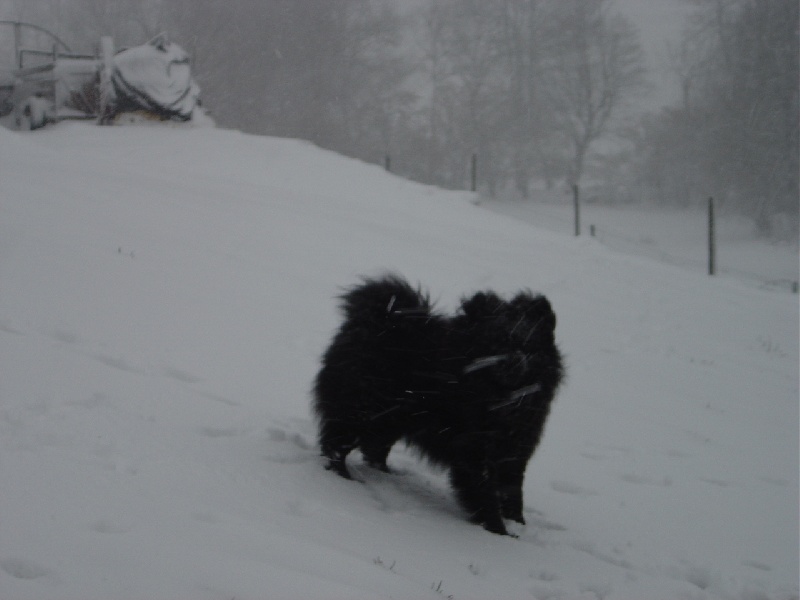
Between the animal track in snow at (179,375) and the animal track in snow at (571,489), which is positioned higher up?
the animal track in snow at (179,375)

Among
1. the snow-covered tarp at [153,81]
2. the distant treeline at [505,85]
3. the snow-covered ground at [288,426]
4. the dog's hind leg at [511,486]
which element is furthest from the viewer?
the distant treeline at [505,85]

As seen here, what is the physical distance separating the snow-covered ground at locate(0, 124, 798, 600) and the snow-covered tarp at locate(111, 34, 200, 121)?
16.8 ft

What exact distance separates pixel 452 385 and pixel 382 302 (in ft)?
2.13

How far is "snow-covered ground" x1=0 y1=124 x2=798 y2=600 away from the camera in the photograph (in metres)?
2.74

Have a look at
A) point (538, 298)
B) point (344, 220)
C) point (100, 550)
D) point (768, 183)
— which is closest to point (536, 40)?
point (768, 183)

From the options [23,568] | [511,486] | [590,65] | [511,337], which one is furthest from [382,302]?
[590,65]

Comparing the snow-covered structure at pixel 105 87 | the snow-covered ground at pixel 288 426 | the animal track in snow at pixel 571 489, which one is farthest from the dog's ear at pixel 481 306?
the snow-covered structure at pixel 105 87

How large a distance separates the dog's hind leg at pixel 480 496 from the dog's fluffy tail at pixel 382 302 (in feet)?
3.21

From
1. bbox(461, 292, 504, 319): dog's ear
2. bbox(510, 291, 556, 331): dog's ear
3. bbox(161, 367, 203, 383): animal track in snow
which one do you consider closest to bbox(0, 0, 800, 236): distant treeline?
bbox(161, 367, 203, 383): animal track in snow

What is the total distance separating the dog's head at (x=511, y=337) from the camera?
3.97 m

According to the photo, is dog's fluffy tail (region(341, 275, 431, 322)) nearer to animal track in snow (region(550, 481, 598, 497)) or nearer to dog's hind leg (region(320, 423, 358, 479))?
dog's hind leg (region(320, 423, 358, 479))

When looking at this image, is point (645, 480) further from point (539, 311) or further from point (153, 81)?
point (153, 81)

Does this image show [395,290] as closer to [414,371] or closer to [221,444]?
[414,371]

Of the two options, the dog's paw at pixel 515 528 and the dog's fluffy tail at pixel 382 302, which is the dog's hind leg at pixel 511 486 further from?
the dog's fluffy tail at pixel 382 302
